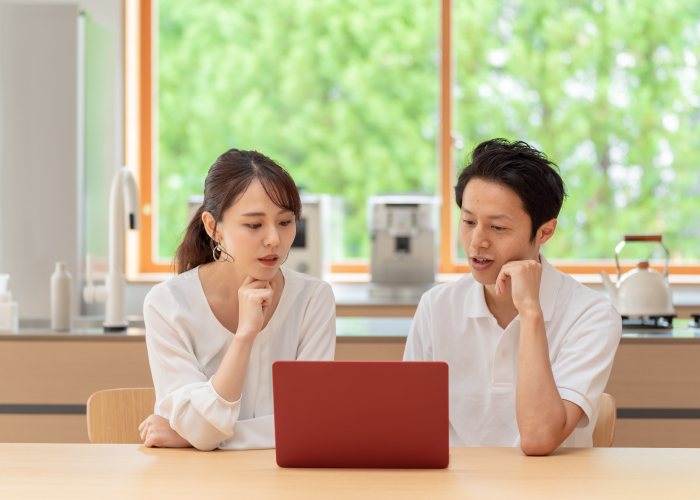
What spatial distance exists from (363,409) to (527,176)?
0.64 metres

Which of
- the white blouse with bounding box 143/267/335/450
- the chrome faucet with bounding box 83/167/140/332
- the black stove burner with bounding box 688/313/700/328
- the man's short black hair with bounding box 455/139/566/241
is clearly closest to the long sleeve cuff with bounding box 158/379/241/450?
the white blouse with bounding box 143/267/335/450

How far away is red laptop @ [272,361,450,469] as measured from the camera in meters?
1.05

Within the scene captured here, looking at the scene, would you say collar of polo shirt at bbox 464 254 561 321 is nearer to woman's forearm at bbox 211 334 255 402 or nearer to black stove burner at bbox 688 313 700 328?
woman's forearm at bbox 211 334 255 402

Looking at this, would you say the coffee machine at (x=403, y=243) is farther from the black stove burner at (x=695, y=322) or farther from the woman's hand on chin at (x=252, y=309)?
the woman's hand on chin at (x=252, y=309)

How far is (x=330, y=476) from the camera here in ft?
3.49

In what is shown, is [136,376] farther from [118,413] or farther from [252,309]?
[252,309]

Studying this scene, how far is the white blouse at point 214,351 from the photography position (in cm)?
126

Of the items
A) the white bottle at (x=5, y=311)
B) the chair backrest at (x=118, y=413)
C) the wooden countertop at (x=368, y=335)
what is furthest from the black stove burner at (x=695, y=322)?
the white bottle at (x=5, y=311)

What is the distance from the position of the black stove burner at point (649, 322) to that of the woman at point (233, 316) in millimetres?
1325

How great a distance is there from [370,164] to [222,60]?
1041 mm

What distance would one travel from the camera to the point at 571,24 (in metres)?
4.00

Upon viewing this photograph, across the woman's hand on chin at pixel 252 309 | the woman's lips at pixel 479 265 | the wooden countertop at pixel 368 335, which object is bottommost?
the wooden countertop at pixel 368 335

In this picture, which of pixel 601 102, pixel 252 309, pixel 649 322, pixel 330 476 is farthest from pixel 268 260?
pixel 601 102

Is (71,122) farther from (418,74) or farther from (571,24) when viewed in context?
(571,24)
